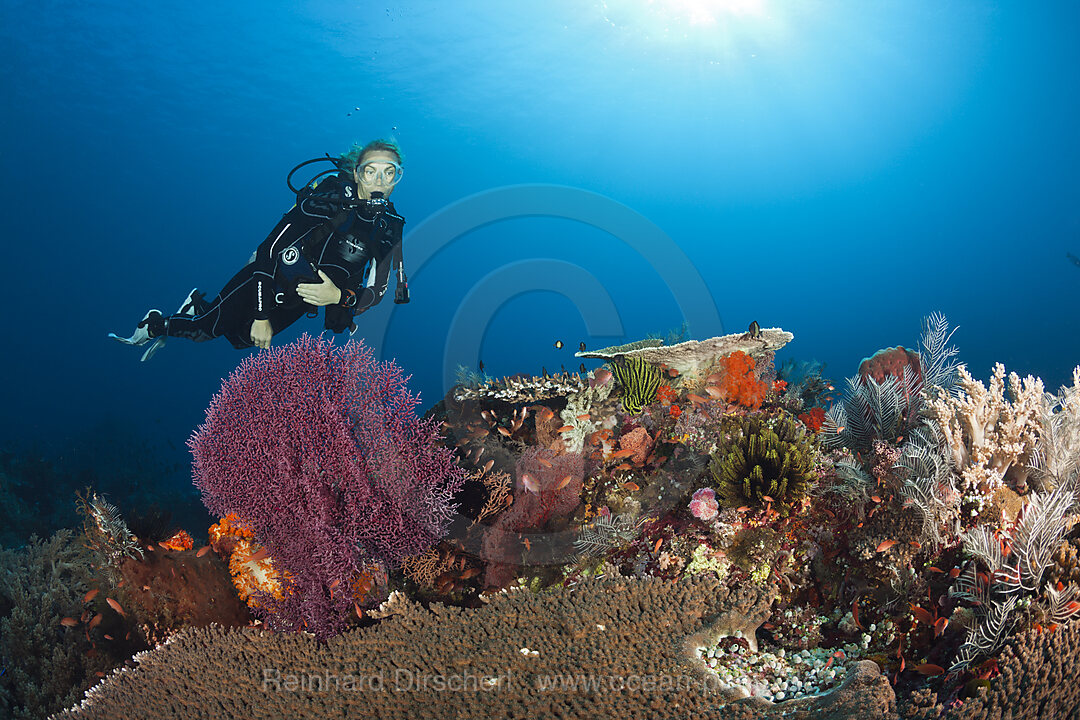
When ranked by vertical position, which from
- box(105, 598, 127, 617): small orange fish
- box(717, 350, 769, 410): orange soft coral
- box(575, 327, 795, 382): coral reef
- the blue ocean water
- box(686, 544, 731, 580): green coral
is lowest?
box(686, 544, 731, 580): green coral

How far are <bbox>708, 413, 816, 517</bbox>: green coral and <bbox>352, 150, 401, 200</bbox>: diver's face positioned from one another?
8194mm

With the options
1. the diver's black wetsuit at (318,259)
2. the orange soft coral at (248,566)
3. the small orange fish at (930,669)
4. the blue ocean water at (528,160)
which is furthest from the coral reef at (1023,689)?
the diver's black wetsuit at (318,259)

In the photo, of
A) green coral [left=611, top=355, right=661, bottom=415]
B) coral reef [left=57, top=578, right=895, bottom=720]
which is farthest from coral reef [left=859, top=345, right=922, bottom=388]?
coral reef [left=57, top=578, right=895, bottom=720]

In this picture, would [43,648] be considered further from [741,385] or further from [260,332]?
[741,385]

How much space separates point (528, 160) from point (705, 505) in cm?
5414

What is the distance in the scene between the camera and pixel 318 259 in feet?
32.2

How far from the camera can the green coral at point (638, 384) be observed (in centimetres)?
649

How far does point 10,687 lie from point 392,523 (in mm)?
5032

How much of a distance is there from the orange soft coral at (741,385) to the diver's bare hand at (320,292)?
7.80m

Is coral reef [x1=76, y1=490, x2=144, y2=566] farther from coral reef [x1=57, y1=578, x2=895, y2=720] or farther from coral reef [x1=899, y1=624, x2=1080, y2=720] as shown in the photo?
coral reef [x1=899, y1=624, x2=1080, y2=720]

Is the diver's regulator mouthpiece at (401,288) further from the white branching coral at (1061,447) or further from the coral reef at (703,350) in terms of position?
the white branching coral at (1061,447)

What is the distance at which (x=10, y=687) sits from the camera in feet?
17.5

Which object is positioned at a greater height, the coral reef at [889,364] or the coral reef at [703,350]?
the coral reef at [703,350]

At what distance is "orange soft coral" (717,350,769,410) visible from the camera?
5.54m
